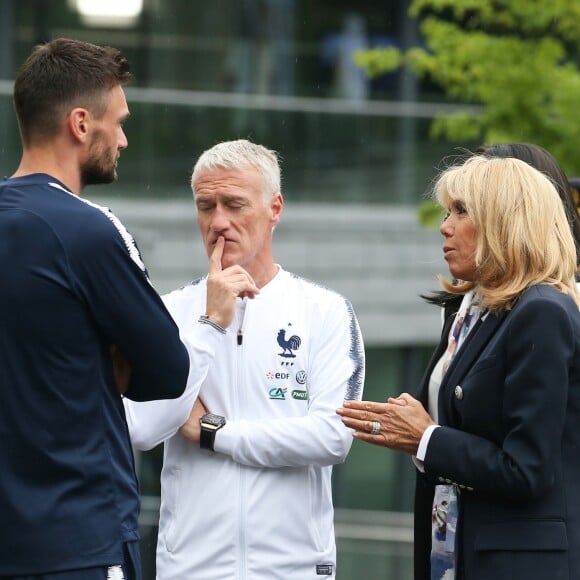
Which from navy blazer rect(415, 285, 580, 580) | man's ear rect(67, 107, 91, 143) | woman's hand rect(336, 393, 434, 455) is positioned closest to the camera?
man's ear rect(67, 107, 91, 143)

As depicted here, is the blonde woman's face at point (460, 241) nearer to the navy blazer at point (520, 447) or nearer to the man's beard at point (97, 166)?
the navy blazer at point (520, 447)

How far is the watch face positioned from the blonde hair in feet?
3.13

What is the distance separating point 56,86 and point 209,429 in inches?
50.3

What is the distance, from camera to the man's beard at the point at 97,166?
3771 mm

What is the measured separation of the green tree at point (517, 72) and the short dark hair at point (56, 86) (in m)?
7.69

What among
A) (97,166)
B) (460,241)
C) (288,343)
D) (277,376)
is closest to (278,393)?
(277,376)

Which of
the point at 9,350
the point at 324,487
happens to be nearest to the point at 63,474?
the point at 9,350

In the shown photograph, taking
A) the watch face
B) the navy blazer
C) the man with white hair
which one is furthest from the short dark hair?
the navy blazer

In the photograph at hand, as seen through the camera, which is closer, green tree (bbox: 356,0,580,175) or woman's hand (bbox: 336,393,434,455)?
woman's hand (bbox: 336,393,434,455)

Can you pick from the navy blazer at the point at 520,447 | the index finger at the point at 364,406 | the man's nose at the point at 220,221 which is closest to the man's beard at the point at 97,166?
the man's nose at the point at 220,221

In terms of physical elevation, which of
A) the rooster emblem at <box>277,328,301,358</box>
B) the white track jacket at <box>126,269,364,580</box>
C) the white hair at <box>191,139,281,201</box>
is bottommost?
the white track jacket at <box>126,269,364,580</box>

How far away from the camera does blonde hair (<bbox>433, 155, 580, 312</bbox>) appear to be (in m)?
4.08

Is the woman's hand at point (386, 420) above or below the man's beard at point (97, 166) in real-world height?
below

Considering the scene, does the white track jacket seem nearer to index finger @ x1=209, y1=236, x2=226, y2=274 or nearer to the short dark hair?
index finger @ x1=209, y1=236, x2=226, y2=274
